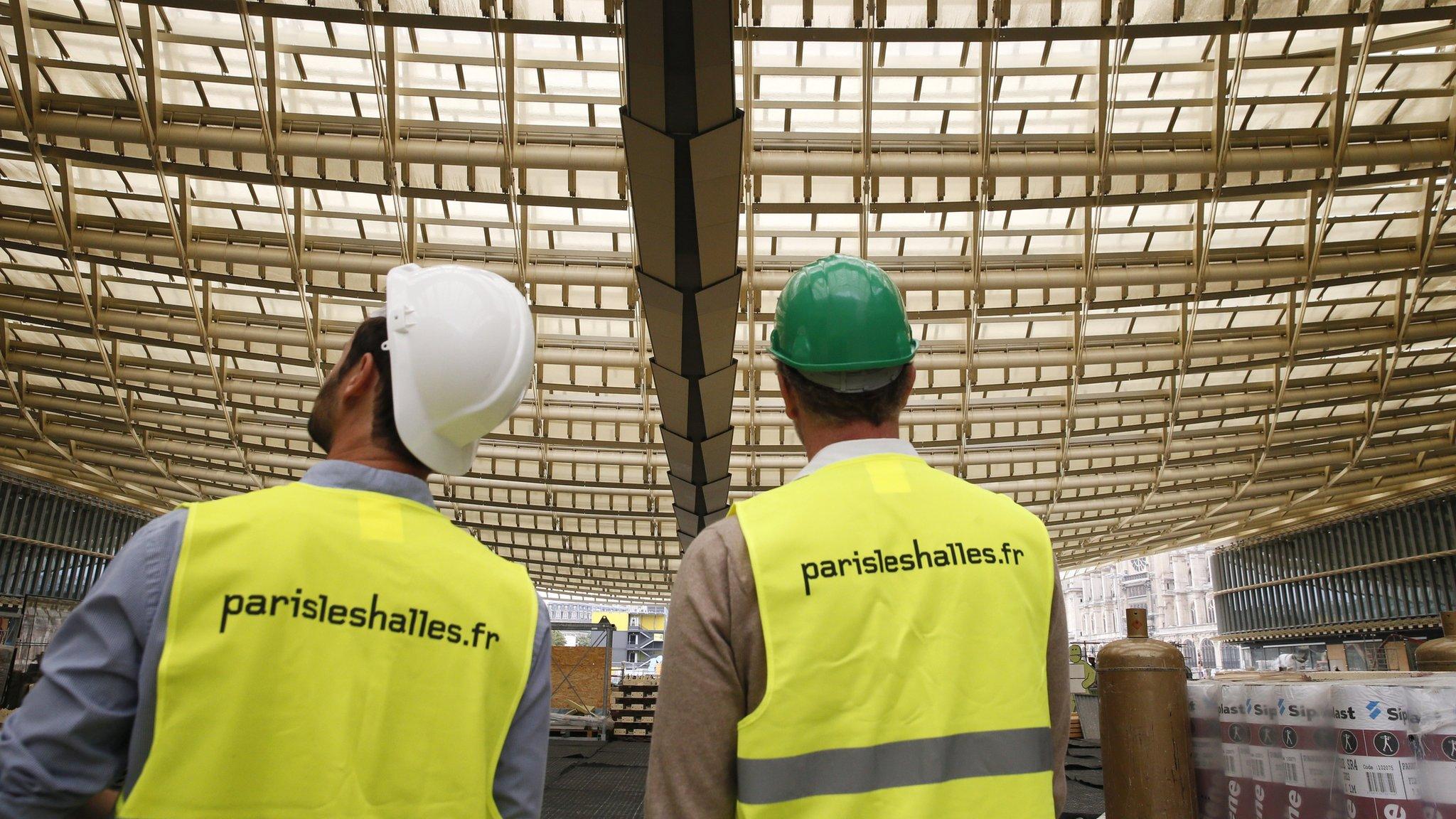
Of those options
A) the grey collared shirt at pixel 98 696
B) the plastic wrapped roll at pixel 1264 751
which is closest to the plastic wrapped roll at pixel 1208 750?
the plastic wrapped roll at pixel 1264 751

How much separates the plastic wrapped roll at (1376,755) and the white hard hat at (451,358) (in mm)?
2518

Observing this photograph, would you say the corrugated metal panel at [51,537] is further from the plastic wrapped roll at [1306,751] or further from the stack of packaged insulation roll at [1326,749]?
the plastic wrapped roll at [1306,751]

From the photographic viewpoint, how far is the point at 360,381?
6.48ft

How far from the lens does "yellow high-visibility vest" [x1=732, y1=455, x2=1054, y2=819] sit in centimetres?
160

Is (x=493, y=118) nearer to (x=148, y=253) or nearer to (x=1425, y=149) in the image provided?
(x=148, y=253)

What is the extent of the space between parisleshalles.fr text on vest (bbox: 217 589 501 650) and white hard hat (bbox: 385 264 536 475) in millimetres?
377

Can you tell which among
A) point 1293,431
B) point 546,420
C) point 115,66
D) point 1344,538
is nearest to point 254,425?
point 546,420

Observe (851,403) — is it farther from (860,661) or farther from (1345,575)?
(1345,575)

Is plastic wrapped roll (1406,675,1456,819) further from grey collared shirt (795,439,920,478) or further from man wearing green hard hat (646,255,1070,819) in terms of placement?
grey collared shirt (795,439,920,478)

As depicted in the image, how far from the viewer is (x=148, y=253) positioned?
18844 mm

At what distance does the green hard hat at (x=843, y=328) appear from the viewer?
195 cm

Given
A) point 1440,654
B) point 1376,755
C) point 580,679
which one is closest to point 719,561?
point 1376,755

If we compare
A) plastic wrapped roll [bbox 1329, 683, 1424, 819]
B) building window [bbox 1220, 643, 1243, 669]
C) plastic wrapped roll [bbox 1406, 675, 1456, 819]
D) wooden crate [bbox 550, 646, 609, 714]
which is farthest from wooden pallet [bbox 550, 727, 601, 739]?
building window [bbox 1220, 643, 1243, 669]

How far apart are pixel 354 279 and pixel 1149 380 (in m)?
21.7
